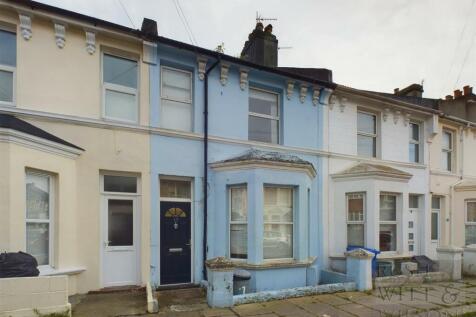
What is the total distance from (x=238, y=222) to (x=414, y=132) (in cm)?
800

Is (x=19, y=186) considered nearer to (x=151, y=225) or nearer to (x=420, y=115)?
(x=151, y=225)

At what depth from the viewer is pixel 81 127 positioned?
23.4 ft

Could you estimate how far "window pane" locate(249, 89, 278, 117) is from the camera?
9.45 metres

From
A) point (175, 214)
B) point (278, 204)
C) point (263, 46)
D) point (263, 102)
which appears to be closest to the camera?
point (175, 214)

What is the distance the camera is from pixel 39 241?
21.1 ft

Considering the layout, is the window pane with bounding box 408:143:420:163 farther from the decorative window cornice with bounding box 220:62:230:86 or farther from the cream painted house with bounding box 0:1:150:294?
the cream painted house with bounding box 0:1:150:294

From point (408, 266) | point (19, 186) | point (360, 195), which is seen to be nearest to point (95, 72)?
point (19, 186)

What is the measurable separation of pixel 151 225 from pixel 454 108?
1428cm

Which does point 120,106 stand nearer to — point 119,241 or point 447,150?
point 119,241

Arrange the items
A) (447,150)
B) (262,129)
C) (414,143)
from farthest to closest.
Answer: (447,150), (414,143), (262,129)

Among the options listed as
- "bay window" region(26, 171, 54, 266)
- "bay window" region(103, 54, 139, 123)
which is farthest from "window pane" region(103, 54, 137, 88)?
"bay window" region(26, 171, 54, 266)

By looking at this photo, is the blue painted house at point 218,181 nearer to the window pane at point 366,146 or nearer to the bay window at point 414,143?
the window pane at point 366,146

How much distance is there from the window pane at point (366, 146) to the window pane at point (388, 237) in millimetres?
2362

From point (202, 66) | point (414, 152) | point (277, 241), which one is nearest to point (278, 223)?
point (277, 241)
